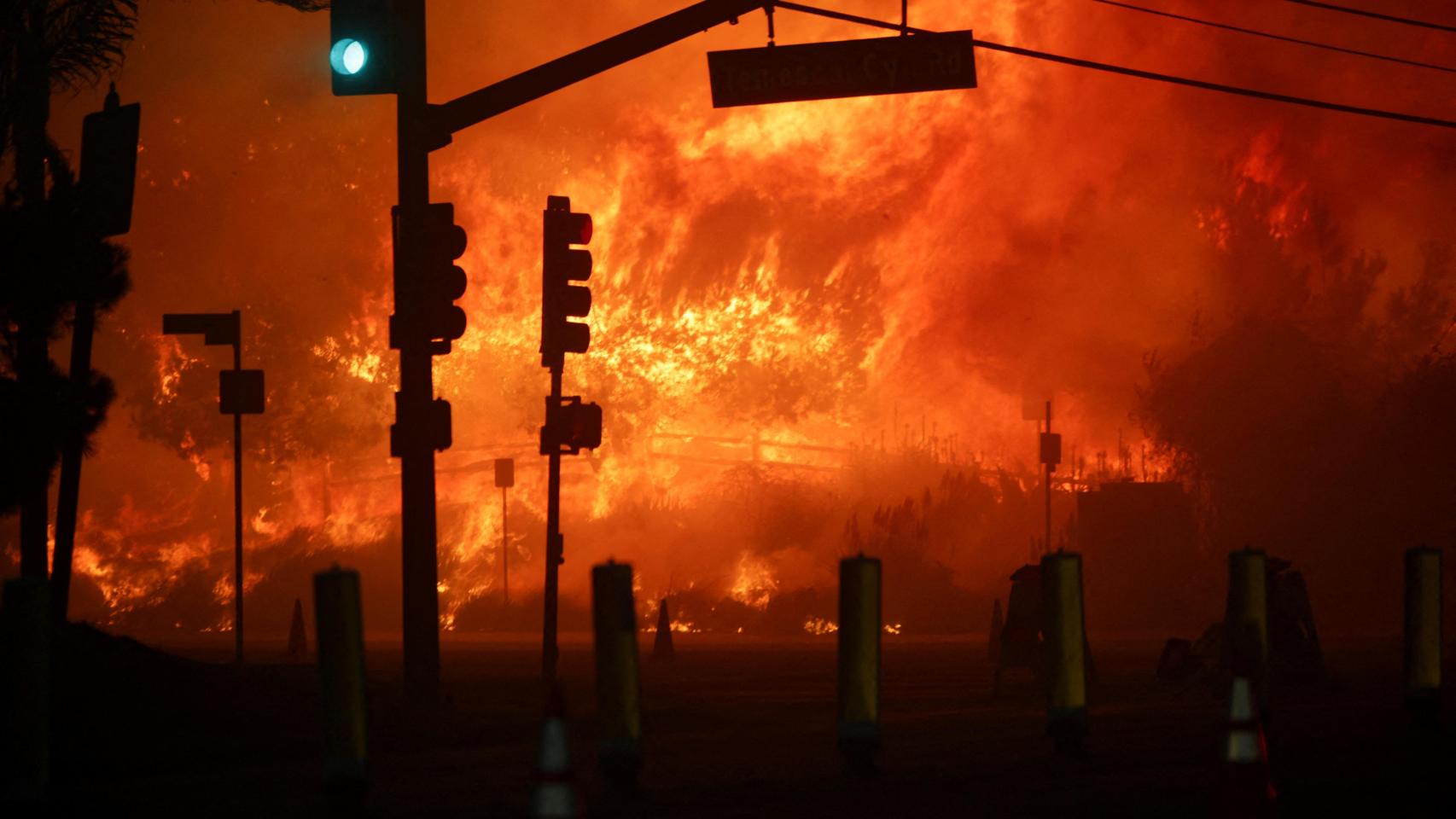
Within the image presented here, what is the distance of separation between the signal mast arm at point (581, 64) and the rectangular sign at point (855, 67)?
0.47 meters

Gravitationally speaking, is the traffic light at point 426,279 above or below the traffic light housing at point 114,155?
below

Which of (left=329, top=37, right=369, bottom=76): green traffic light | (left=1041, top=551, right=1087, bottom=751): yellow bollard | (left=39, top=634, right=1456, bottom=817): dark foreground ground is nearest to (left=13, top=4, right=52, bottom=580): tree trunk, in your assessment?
(left=39, top=634, right=1456, bottom=817): dark foreground ground

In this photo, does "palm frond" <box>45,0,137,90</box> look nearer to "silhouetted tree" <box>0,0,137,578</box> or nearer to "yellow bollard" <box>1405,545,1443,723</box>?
"silhouetted tree" <box>0,0,137,578</box>

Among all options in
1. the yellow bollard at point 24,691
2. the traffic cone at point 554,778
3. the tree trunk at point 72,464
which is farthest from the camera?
the tree trunk at point 72,464

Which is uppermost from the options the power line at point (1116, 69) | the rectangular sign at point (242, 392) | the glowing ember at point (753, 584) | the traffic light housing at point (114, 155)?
the power line at point (1116, 69)

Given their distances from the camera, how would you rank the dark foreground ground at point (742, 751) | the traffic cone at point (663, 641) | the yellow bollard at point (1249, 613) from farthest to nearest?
the traffic cone at point (663, 641)
the yellow bollard at point (1249, 613)
the dark foreground ground at point (742, 751)

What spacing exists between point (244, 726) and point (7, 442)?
2528 mm

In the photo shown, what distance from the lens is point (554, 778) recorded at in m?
6.29

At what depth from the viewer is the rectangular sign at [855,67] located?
50.1ft

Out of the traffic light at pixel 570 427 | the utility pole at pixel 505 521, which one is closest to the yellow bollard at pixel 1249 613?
the traffic light at pixel 570 427

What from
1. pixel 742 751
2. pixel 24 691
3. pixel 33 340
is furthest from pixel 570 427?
pixel 24 691

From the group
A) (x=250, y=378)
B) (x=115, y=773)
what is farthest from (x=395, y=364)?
(x=115, y=773)

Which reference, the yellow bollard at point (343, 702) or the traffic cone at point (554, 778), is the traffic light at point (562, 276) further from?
the traffic cone at point (554, 778)

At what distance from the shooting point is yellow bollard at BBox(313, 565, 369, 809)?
8.80 meters
